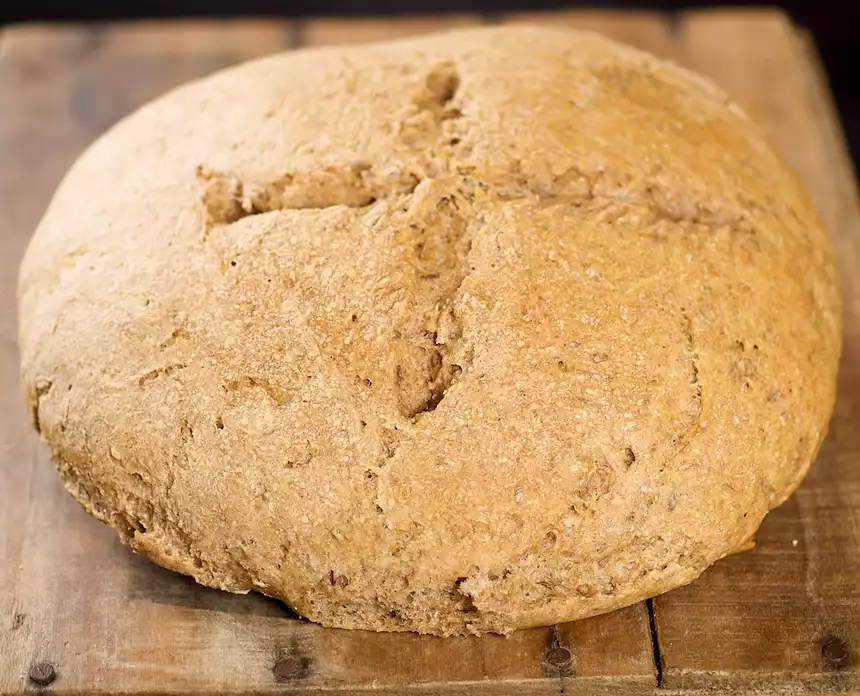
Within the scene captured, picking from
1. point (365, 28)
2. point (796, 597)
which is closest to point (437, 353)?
point (796, 597)

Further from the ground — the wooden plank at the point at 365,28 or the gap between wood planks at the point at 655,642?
the wooden plank at the point at 365,28

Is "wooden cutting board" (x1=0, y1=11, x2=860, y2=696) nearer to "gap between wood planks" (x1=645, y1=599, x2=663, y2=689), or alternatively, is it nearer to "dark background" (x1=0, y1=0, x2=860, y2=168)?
"gap between wood planks" (x1=645, y1=599, x2=663, y2=689)

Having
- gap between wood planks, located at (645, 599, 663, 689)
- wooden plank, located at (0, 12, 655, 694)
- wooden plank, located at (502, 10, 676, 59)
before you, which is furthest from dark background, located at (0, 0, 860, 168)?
gap between wood planks, located at (645, 599, 663, 689)

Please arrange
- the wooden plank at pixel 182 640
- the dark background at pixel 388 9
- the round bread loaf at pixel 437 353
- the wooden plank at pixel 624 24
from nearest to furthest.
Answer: the round bread loaf at pixel 437 353, the wooden plank at pixel 182 640, the wooden plank at pixel 624 24, the dark background at pixel 388 9

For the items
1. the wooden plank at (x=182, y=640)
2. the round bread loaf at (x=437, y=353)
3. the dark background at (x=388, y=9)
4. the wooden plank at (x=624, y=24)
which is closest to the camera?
the round bread loaf at (x=437, y=353)

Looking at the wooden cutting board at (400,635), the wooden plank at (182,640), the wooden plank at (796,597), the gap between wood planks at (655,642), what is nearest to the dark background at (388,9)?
the wooden plank at (796,597)

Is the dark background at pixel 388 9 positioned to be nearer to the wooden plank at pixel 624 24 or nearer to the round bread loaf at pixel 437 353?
the wooden plank at pixel 624 24

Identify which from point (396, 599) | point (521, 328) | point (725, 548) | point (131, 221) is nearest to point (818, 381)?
point (725, 548)

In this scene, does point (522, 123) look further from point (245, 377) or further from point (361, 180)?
point (245, 377)
